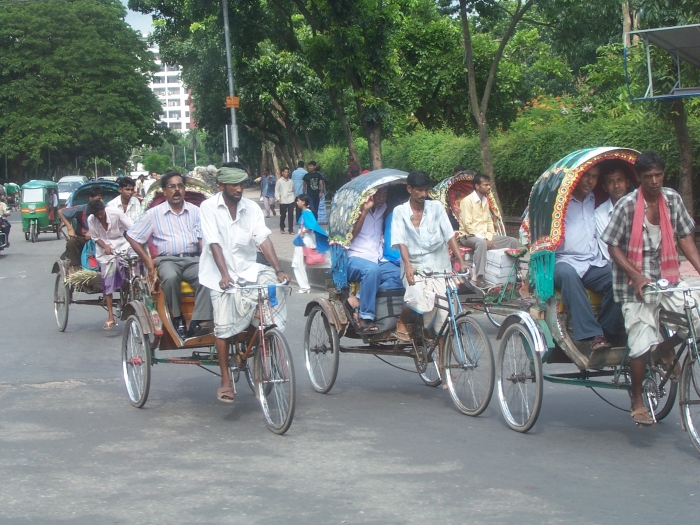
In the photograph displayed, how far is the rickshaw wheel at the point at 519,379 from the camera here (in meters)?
6.03

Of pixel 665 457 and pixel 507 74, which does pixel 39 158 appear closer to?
pixel 507 74

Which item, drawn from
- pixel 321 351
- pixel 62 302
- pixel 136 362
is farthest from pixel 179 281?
pixel 62 302

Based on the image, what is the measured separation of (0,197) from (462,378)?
2254cm

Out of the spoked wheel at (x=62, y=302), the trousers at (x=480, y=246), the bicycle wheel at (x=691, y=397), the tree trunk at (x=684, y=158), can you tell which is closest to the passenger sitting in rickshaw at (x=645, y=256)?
the bicycle wheel at (x=691, y=397)

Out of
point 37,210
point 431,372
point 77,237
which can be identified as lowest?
point 431,372

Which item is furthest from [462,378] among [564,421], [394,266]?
[394,266]

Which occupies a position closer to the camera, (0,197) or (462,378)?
(462,378)

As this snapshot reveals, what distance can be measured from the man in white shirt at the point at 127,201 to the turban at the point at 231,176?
4.68 m

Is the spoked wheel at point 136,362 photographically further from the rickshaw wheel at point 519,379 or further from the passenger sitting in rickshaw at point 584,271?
the passenger sitting in rickshaw at point 584,271

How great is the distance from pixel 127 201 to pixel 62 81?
49.0 m

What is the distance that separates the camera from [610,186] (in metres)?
6.67

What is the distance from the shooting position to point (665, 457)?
5652 millimetres

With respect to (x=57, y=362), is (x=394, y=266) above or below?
above

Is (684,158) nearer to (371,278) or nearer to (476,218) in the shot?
(476,218)
